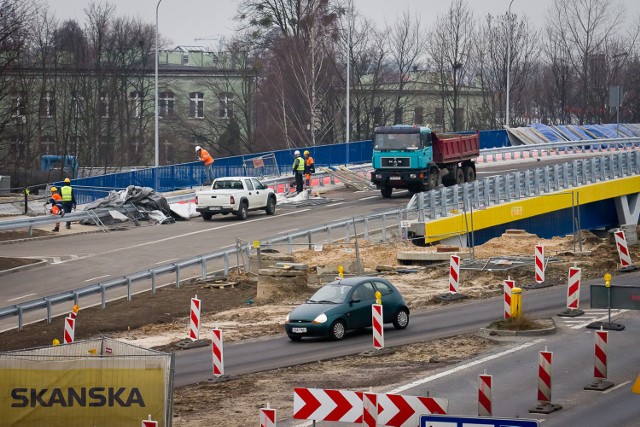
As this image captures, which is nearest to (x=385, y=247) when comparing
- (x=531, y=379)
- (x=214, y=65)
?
(x=531, y=379)

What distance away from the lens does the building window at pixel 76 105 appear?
8681 cm

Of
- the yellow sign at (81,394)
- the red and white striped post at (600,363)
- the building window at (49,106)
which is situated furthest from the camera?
the building window at (49,106)

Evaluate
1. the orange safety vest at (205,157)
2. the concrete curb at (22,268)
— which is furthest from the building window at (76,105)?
the concrete curb at (22,268)

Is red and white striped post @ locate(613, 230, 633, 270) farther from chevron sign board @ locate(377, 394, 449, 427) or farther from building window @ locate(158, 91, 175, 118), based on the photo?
building window @ locate(158, 91, 175, 118)

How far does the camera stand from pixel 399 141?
165ft

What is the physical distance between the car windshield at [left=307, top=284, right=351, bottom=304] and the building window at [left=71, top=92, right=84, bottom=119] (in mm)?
64900

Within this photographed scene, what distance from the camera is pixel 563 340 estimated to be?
22.6 meters

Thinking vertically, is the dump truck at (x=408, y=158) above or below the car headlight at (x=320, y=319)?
above

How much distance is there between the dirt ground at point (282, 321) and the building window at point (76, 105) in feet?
172

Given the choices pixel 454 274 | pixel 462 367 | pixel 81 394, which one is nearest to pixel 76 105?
pixel 454 274

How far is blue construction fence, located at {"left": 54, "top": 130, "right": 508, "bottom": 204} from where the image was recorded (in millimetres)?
53594

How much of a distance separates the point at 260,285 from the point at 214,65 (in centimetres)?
7401

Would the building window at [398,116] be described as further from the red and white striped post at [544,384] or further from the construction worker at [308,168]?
the red and white striped post at [544,384]

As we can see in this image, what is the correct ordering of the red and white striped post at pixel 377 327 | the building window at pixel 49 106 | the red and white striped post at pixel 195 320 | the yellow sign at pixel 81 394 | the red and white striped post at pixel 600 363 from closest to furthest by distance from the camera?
the yellow sign at pixel 81 394 < the red and white striped post at pixel 600 363 < the red and white striped post at pixel 377 327 < the red and white striped post at pixel 195 320 < the building window at pixel 49 106
